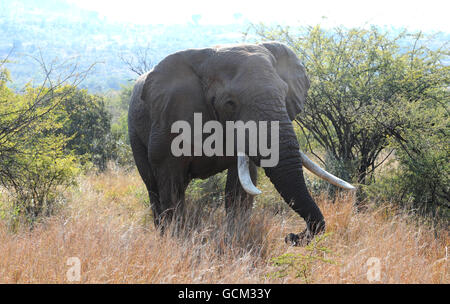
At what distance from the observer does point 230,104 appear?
4.53 metres

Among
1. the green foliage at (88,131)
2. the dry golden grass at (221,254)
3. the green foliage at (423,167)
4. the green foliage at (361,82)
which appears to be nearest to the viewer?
the dry golden grass at (221,254)

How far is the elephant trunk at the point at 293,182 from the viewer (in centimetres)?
404

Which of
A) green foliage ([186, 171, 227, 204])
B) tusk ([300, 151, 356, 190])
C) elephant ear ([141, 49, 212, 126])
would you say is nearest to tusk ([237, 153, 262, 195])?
tusk ([300, 151, 356, 190])

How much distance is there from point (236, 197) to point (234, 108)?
1448mm

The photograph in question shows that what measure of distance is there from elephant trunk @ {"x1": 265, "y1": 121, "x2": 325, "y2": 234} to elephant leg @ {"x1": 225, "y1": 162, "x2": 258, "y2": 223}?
4.14 feet

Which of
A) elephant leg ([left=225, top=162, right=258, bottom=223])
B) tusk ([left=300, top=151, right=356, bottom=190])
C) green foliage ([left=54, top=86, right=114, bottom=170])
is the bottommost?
green foliage ([left=54, top=86, right=114, bottom=170])

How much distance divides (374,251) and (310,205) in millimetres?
810

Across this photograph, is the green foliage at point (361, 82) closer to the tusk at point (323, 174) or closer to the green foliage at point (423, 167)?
the green foliage at point (423, 167)

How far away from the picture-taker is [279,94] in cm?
440

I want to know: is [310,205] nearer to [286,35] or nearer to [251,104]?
[251,104]

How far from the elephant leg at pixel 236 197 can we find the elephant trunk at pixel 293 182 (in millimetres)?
1262

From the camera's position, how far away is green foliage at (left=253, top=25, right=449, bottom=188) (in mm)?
6855

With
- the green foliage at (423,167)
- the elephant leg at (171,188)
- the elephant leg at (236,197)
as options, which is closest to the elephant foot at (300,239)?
the elephant leg at (236,197)

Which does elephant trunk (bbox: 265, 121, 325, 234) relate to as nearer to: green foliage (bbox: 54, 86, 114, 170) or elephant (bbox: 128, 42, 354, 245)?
elephant (bbox: 128, 42, 354, 245)
